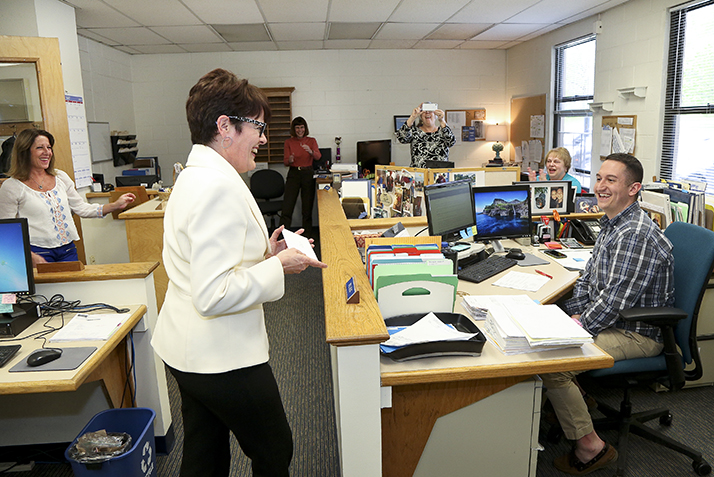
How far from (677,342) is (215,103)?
204 centimetres

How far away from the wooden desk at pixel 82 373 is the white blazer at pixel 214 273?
402mm

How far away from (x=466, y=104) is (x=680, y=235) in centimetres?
555

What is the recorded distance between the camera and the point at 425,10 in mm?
4793

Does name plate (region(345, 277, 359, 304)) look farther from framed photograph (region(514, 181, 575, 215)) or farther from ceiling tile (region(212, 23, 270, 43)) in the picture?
ceiling tile (region(212, 23, 270, 43))

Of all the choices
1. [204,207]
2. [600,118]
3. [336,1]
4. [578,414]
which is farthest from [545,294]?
[600,118]

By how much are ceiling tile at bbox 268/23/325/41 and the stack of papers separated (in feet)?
14.8

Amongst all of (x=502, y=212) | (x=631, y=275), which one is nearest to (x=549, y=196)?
(x=502, y=212)

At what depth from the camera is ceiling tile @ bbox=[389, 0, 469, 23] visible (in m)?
4.48

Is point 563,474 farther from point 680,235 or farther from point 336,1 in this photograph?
point 336,1

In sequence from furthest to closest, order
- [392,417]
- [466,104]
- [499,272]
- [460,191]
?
[466,104], [460,191], [499,272], [392,417]

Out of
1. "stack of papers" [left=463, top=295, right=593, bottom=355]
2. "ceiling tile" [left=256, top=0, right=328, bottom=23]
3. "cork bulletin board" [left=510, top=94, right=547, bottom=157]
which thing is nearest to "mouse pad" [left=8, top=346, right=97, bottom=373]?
"stack of papers" [left=463, top=295, right=593, bottom=355]

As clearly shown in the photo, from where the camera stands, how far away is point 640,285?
197 centimetres

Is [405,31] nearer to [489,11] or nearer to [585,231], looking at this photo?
[489,11]

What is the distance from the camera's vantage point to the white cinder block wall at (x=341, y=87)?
272 inches
